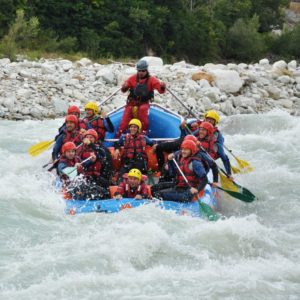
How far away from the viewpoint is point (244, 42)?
34.3m

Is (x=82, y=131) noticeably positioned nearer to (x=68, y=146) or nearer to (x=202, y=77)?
(x=68, y=146)

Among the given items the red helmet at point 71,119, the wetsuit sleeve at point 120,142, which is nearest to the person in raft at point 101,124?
the red helmet at point 71,119

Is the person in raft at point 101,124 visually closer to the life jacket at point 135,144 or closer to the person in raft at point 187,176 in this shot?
the life jacket at point 135,144

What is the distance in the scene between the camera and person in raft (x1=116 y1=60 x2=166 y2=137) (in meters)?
10.3

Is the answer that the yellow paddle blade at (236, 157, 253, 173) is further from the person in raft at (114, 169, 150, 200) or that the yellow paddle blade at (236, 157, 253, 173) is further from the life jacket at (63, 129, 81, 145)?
the person in raft at (114, 169, 150, 200)

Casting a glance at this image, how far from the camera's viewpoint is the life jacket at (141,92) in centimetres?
1030

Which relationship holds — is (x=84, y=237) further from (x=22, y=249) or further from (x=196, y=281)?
(x=196, y=281)

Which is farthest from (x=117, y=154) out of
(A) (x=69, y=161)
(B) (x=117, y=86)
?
(B) (x=117, y=86)

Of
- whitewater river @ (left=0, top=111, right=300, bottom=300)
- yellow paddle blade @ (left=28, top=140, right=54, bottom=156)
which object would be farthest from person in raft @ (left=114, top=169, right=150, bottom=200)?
yellow paddle blade @ (left=28, top=140, right=54, bottom=156)

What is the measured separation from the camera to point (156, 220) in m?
7.59

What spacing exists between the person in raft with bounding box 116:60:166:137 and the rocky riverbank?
4832 millimetres

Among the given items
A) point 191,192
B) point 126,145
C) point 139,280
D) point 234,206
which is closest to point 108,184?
point 126,145

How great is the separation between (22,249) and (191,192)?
2.27m

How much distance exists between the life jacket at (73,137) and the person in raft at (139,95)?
1.16m
